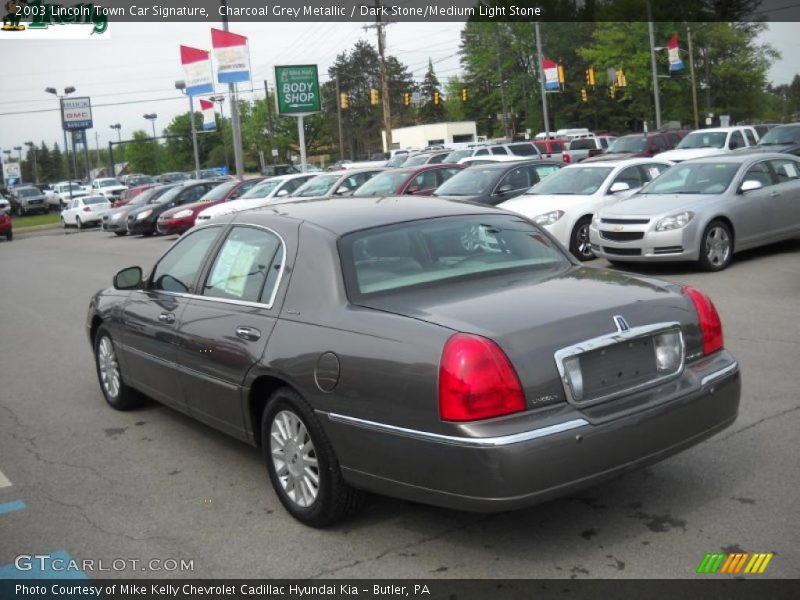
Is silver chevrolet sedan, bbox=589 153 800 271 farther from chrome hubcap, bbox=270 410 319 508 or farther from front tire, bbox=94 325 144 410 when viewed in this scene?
chrome hubcap, bbox=270 410 319 508

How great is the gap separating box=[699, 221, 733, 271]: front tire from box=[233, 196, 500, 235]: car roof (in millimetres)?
7029

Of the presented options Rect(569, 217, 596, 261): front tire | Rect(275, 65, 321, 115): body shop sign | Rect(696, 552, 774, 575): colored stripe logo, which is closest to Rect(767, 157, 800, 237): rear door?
Rect(569, 217, 596, 261): front tire

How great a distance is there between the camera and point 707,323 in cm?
453

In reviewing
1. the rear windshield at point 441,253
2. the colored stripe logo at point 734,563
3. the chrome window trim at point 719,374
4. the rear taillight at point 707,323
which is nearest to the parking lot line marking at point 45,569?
the rear windshield at point 441,253

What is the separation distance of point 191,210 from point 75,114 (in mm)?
45562

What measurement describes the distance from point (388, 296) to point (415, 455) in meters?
0.89

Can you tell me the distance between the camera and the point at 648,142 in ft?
94.8

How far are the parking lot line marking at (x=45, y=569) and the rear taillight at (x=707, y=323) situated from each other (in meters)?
3.16

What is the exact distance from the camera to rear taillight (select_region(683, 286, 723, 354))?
4.49 m

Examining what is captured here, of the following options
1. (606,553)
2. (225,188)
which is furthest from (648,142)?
(606,553)

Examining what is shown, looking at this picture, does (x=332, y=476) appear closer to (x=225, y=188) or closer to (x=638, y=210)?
(x=638, y=210)

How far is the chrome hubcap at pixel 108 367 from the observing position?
697 centimetres

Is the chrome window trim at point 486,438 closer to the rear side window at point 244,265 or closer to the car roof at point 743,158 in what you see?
the rear side window at point 244,265
